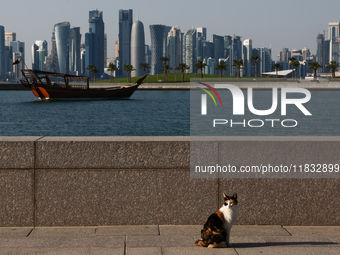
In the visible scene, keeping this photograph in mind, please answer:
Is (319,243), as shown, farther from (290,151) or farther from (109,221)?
(109,221)

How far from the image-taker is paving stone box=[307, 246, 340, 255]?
5043 mm

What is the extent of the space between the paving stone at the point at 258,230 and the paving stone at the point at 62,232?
6.43 feet

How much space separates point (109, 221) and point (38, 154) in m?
1.36

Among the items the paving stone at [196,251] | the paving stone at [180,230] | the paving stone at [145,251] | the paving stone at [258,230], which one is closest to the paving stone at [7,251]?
the paving stone at [145,251]

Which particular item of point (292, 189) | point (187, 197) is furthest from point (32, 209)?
point (292, 189)

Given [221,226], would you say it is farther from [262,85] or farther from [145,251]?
[262,85]

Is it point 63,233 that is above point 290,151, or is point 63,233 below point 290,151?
below

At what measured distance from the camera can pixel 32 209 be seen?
Result: 6164mm

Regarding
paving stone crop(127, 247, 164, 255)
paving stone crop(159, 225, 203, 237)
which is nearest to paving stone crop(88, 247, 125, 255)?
paving stone crop(127, 247, 164, 255)

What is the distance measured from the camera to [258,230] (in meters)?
6.07

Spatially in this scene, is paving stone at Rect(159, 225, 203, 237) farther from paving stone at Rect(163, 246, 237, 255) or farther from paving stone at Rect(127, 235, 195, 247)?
paving stone at Rect(163, 246, 237, 255)

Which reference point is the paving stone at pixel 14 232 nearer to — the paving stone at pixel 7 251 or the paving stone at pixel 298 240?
the paving stone at pixel 7 251

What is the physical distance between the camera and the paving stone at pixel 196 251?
201 inches

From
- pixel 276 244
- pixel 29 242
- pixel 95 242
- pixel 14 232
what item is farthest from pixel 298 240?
pixel 14 232
